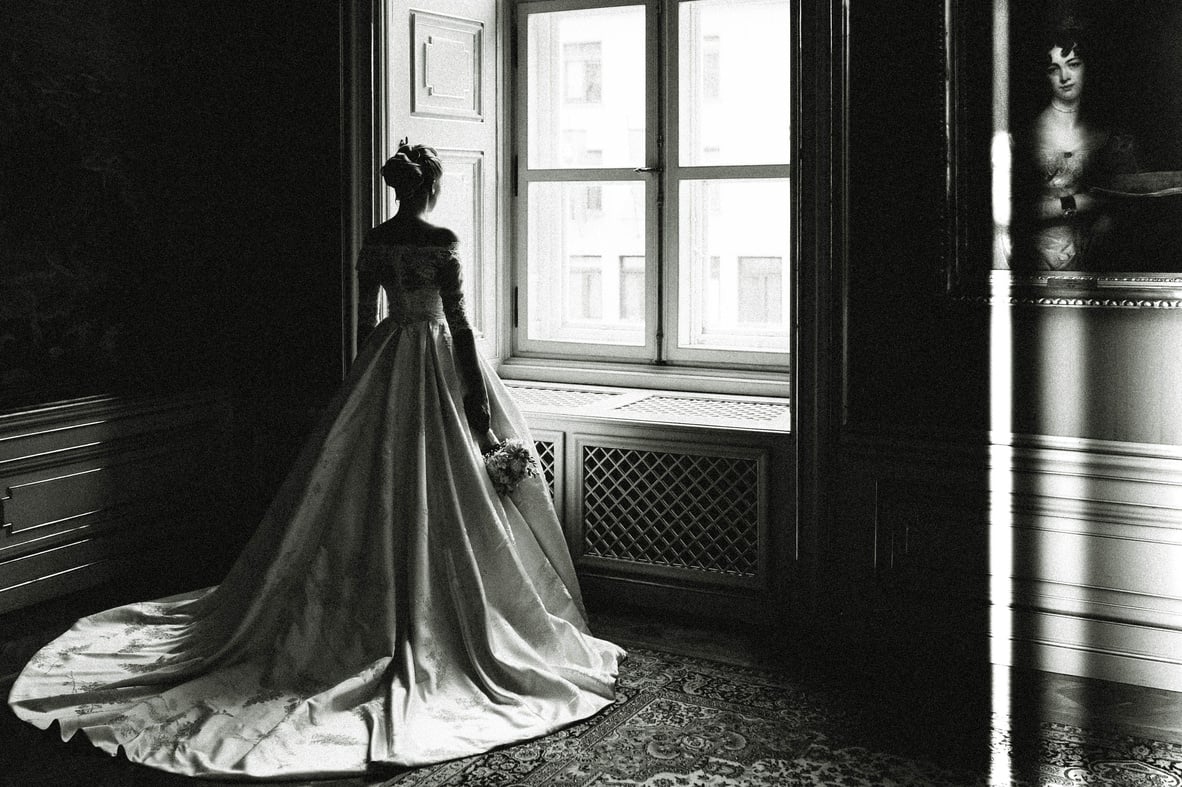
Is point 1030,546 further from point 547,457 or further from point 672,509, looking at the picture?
point 547,457

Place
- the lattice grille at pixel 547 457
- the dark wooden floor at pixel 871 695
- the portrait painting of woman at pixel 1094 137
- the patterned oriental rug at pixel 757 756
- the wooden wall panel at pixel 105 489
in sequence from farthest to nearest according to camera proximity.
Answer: the lattice grille at pixel 547 457, the wooden wall panel at pixel 105 489, the portrait painting of woman at pixel 1094 137, the dark wooden floor at pixel 871 695, the patterned oriental rug at pixel 757 756

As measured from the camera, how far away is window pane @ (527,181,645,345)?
16.4 feet

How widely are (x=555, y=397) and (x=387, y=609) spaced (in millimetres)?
1462

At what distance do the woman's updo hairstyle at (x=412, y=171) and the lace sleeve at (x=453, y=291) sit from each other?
0.22m

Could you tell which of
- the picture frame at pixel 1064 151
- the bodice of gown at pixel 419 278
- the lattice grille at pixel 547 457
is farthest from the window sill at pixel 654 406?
the picture frame at pixel 1064 151

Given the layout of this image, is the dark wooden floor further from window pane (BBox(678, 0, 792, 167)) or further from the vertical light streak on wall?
window pane (BBox(678, 0, 792, 167))

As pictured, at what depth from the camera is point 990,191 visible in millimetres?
3627

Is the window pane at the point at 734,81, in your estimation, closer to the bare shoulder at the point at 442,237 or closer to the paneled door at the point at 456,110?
the paneled door at the point at 456,110

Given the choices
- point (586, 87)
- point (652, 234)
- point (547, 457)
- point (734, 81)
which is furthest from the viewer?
point (586, 87)

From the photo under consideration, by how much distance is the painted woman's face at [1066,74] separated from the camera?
3496 millimetres

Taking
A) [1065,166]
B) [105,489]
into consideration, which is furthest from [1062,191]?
[105,489]

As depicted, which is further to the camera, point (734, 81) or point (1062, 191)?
point (734, 81)

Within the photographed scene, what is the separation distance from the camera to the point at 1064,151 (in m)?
3.53

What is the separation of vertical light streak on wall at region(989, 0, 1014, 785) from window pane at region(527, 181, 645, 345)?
5.45ft
